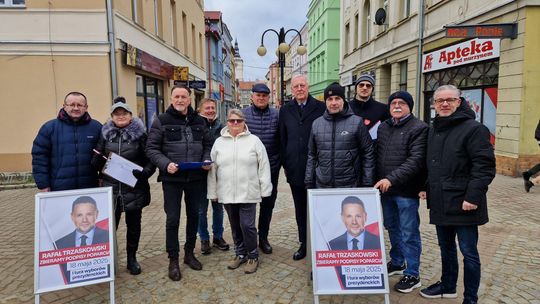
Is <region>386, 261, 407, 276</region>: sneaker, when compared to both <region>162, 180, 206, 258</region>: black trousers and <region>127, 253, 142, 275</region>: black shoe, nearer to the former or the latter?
<region>162, 180, 206, 258</region>: black trousers

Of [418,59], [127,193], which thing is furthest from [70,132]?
[418,59]

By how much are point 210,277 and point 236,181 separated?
3.49ft

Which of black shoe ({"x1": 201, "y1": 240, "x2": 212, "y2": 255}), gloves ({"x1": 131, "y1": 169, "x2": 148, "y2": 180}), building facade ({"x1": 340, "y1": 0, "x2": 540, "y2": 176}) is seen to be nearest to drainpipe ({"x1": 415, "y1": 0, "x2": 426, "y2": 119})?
building facade ({"x1": 340, "y1": 0, "x2": 540, "y2": 176})

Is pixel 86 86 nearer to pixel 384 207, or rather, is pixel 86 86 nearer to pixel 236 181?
pixel 236 181

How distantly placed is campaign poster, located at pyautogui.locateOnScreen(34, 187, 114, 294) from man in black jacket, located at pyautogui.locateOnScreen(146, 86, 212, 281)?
585mm

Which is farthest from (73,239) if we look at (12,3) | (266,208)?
(12,3)

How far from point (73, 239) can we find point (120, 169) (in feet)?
2.45

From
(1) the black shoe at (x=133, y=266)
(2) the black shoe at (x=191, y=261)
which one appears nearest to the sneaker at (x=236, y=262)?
(2) the black shoe at (x=191, y=261)

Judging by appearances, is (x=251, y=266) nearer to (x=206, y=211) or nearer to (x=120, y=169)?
(x=206, y=211)

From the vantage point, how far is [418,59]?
1340 cm

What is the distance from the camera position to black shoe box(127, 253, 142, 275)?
12.9 feet

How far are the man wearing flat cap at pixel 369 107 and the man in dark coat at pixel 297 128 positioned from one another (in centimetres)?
42

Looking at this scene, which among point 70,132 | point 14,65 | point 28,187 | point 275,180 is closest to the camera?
point 70,132

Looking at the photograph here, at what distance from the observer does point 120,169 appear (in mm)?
3553
